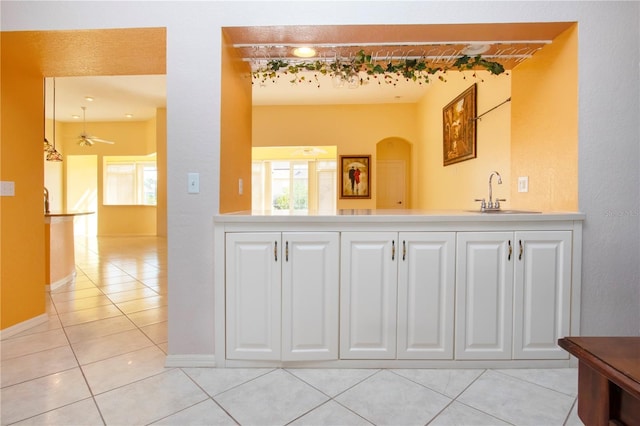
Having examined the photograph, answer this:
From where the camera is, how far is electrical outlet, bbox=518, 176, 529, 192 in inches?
93.9

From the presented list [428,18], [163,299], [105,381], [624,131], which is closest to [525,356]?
[624,131]

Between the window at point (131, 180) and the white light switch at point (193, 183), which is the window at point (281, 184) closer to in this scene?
the window at point (131, 180)

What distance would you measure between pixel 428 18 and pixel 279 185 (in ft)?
26.9

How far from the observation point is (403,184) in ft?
24.7

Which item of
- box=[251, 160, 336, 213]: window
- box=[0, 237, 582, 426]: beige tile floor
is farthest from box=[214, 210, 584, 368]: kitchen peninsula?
box=[251, 160, 336, 213]: window

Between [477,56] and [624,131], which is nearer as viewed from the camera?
[624,131]

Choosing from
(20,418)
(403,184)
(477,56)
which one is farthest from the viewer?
(403,184)

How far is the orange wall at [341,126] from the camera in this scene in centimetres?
683

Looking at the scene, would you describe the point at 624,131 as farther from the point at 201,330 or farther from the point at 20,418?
the point at 20,418

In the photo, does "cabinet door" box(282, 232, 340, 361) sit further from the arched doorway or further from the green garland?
the arched doorway

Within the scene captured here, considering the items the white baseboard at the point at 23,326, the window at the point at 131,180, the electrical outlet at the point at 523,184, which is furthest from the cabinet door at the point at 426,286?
the window at the point at 131,180

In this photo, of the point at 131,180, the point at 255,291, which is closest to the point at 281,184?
the point at 131,180

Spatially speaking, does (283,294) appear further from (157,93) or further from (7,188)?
(157,93)

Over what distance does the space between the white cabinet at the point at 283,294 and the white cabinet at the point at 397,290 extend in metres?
0.09
